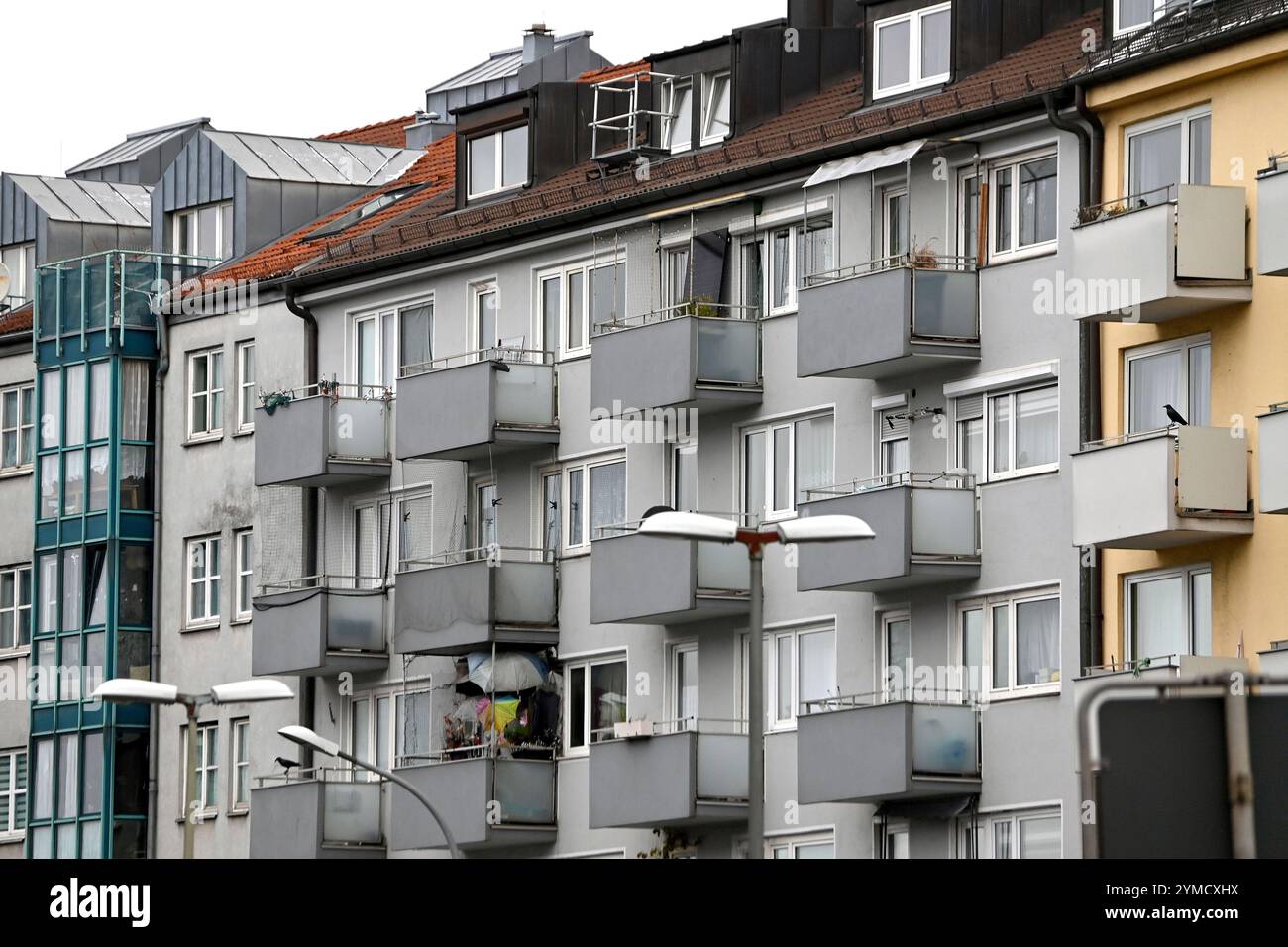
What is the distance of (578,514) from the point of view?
152ft

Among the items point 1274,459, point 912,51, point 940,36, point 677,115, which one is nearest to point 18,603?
point 677,115

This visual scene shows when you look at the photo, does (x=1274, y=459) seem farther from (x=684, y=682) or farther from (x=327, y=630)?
(x=327, y=630)

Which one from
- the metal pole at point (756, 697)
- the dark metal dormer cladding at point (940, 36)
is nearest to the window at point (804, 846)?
the dark metal dormer cladding at point (940, 36)

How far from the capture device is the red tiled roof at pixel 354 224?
53.6 metres

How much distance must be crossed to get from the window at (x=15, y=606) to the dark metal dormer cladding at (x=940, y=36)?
21.0 metres

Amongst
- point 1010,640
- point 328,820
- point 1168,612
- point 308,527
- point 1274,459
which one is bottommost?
point 328,820

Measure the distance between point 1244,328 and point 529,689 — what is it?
14437mm

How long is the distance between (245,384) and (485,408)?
8.88m

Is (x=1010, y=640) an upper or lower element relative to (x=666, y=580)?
lower

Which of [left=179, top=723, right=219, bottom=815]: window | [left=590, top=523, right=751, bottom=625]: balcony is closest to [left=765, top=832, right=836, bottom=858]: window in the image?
[left=590, top=523, right=751, bottom=625]: balcony

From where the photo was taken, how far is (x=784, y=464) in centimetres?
4272
